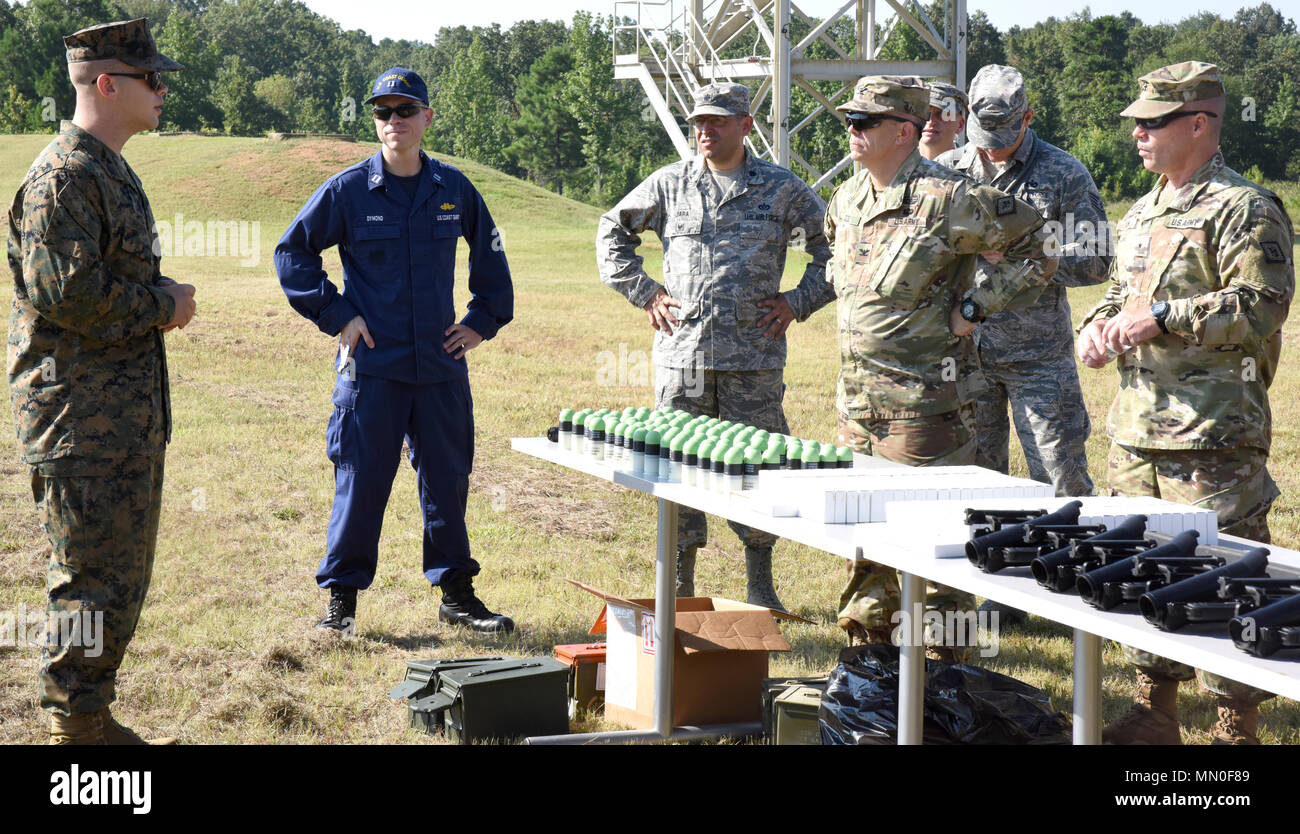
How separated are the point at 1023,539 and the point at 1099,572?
1.06 feet

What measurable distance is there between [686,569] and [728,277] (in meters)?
1.49

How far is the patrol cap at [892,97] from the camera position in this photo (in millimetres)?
5051

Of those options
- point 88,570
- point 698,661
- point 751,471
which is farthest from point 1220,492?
point 88,570

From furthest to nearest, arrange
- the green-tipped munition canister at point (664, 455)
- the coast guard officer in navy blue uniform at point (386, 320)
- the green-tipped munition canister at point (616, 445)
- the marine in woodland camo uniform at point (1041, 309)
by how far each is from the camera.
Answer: the marine in woodland camo uniform at point (1041, 309) → the coast guard officer in navy blue uniform at point (386, 320) → the green-tipped munition canister at point (616, 445) → the green-tipped munition canister at point (664, 455)

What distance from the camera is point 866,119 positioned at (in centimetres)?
512

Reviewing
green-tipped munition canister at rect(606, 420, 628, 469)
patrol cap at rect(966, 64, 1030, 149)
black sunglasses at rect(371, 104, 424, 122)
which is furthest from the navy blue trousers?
patrol cap at rect(966, 64, 1030, 149)

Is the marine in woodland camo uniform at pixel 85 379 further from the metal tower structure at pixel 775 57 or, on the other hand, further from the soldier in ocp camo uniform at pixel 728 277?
the metal tower structure at pixel 775 57

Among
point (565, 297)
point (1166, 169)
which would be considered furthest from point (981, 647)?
point (565, 297)

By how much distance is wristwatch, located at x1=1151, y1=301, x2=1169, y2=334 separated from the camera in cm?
428

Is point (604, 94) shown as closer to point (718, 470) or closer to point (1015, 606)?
point (718, 470)

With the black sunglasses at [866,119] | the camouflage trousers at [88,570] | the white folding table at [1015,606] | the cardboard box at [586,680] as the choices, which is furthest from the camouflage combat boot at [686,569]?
the camouflage trousers at [88,570]

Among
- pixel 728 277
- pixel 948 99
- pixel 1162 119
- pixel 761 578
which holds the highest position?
pixel 948 99

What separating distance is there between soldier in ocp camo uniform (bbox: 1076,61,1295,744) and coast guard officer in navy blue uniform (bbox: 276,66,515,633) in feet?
9.80

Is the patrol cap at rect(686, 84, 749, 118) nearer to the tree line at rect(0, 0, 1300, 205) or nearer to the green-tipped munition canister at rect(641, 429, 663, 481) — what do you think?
the green-tipped munition canister at rect(641, 429, 663, 481)
